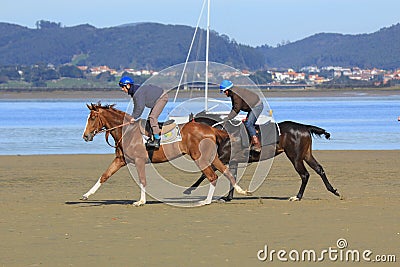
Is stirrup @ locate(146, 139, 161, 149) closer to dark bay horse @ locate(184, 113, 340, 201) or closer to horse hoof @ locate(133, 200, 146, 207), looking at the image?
horse hoof @ locate(133, 200, 146, 207)

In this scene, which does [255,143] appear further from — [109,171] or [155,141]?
[109,171]

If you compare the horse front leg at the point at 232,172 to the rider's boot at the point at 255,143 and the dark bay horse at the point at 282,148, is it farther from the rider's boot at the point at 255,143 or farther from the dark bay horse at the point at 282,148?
the rider's boot at the point at 255,143

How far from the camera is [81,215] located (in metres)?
14.4

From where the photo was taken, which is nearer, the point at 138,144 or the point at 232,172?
the point at 138,144

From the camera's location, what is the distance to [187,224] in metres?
13.4

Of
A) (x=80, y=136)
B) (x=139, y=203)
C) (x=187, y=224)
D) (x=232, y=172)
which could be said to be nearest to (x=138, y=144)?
(x=139, y=203)

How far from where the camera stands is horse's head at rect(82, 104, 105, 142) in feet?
50.7

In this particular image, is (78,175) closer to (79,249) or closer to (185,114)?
(185,114)

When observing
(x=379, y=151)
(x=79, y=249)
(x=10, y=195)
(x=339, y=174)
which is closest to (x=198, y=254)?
(x=79, y=249)

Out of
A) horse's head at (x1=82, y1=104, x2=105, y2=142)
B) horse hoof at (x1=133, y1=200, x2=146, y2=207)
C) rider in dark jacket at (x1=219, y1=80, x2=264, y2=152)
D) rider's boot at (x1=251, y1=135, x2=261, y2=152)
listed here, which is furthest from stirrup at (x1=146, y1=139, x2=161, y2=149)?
rider's boot at (x1=251, y1=135, x2=261, y2=152)

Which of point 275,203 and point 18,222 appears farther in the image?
point 275,203

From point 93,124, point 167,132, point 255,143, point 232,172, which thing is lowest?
point 232,172

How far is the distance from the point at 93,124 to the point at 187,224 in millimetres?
3046

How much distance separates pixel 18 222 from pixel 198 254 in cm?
378
